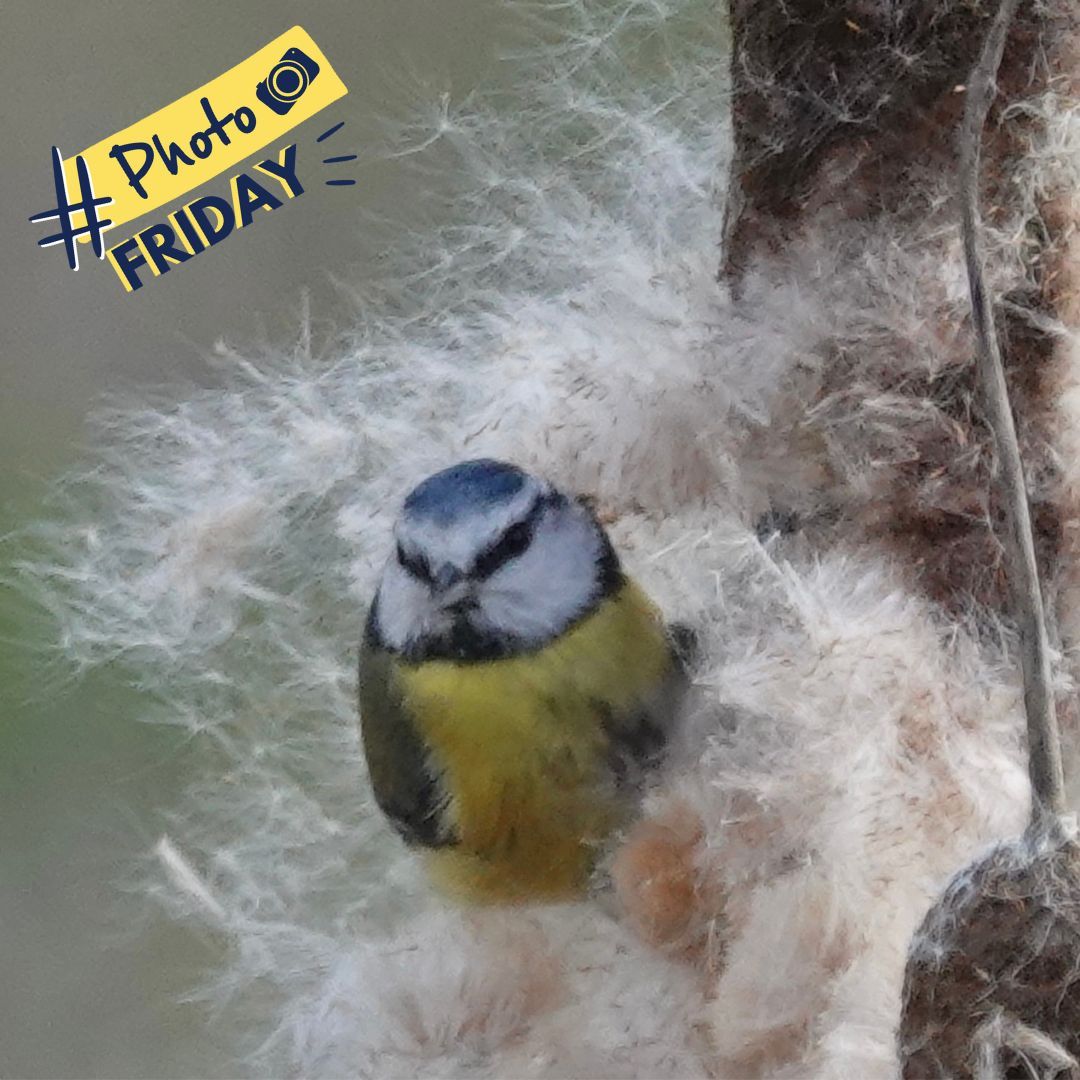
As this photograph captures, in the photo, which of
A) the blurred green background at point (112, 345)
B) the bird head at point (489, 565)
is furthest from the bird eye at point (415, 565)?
the blurred green background at point (112, 345)

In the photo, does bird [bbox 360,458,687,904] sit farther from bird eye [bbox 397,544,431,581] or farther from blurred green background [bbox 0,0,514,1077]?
blurred green background [bbox 0,0,514,1077]

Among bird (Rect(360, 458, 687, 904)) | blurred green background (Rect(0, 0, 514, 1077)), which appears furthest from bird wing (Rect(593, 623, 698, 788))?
blurred green background (Rect(0, 0, 514, 1077))

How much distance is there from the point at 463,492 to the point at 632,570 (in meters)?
0.05

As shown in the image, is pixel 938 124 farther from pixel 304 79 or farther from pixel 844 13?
pixel 304 79

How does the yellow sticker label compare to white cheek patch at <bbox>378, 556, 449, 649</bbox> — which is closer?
white cheek patch at <bbox>378, 556, 449, 649</bbox>

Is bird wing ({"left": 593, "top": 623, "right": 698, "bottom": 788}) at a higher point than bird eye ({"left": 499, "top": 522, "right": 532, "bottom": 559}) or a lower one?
lower

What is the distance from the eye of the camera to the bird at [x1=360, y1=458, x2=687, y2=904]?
302 millimetres

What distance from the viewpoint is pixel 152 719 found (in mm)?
414

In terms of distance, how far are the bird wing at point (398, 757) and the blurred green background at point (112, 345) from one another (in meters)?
0.13

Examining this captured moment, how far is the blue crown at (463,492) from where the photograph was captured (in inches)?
11.7

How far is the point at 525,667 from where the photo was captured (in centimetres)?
31

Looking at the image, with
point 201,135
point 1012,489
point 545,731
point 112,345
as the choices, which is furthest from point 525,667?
point 112,345

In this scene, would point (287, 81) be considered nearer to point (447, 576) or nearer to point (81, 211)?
point (81, 211)

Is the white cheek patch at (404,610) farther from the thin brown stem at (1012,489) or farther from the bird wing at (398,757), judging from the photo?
the thin brown stem at (1012,489)
